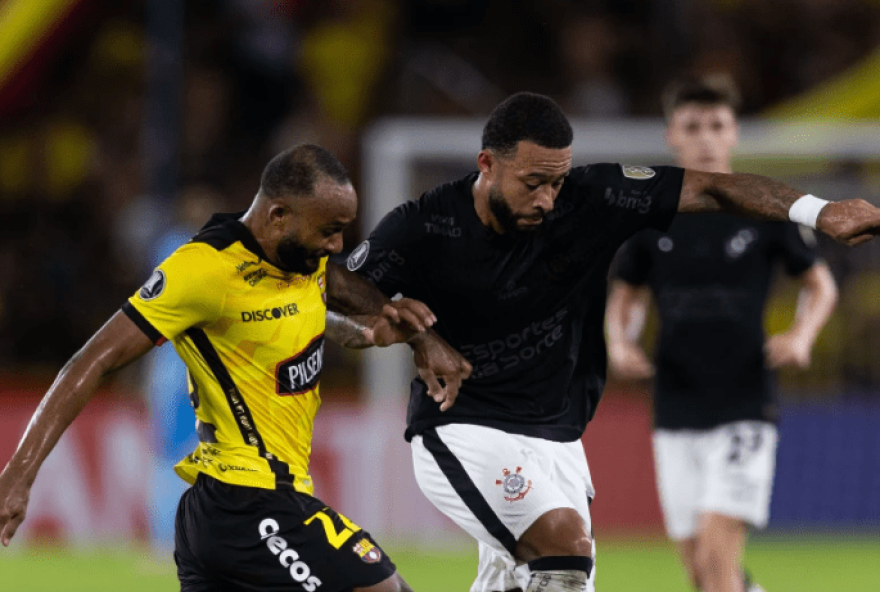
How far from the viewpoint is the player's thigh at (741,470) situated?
6730mm

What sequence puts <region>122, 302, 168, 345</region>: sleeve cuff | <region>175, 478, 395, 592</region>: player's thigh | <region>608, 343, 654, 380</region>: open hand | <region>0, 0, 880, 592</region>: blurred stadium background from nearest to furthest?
<region>122, 302, 168, 345</region>: sleeve cuff < <region>175, 478, 395, 592</region>: player's thigh < <region>608, 343, 654, 380</region>: open hand < <region>0, 0, 880, 592</region>: blurred stadium background

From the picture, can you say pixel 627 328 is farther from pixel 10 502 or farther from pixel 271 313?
pixel 10 502

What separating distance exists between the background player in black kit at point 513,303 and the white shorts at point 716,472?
4.90ft

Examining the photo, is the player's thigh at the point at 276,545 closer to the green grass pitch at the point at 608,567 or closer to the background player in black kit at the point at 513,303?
the background player in black kit at the point at 513,303

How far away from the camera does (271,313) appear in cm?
487

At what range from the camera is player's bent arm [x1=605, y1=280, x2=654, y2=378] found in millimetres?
7059

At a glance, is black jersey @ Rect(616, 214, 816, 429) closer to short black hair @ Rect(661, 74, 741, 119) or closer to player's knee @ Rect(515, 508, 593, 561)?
short black hair @ Rect(661, 74, 741, 119)

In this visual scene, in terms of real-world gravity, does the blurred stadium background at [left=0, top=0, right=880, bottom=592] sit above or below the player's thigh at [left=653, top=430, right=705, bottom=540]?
above

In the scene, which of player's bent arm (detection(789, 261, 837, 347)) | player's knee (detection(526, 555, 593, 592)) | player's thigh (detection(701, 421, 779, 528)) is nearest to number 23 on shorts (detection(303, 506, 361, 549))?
player's knee (detection(526, 555, 593, 592))

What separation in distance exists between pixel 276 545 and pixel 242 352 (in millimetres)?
652

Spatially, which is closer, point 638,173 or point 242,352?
point 242,352

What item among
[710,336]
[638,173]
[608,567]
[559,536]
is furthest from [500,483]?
[608,567]

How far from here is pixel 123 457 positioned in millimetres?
11633

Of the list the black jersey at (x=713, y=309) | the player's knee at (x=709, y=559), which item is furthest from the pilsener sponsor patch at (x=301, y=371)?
the black jersey at (x=713, y=309)
